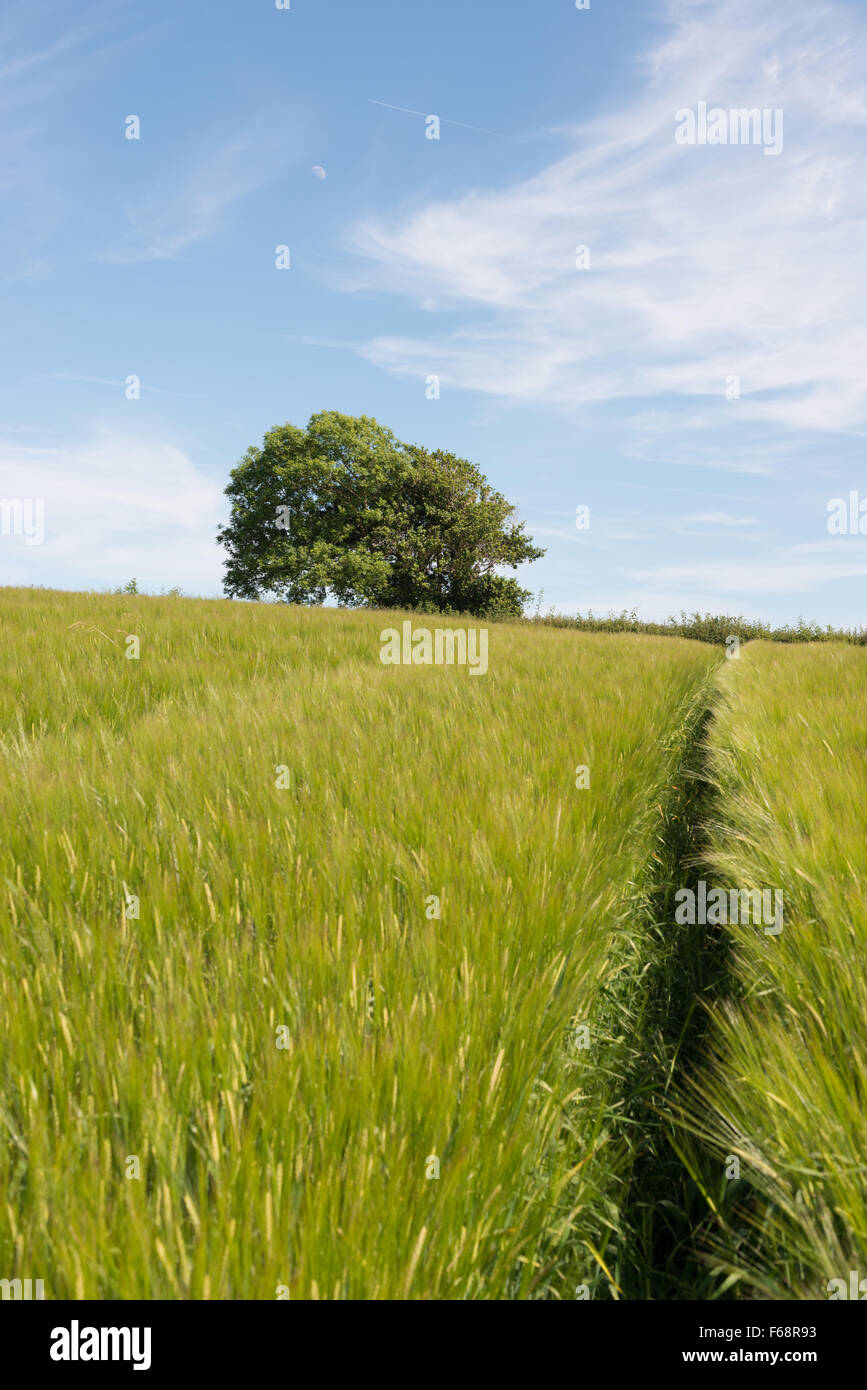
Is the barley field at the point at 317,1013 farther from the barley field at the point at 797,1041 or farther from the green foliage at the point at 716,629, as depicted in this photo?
the green foliage at the point at 716,629

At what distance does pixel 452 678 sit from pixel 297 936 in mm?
3585

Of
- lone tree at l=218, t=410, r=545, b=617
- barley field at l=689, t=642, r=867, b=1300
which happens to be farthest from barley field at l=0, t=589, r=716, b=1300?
lone tree at l=218, t=410, r=545, b=617

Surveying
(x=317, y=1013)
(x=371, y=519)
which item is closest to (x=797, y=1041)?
Result: (x=317, y=1013)

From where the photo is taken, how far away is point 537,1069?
4.10 feet

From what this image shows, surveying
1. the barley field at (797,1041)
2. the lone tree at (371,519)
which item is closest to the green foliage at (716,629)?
the lone tree at (371,519)

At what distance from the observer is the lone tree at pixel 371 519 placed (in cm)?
2877

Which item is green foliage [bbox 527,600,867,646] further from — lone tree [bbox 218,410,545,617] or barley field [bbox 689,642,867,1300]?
barley field [bbox 689,642,867,1300]

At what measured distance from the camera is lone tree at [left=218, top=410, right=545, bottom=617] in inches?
1133

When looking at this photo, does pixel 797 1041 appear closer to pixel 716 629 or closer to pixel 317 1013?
pixel 317 1013

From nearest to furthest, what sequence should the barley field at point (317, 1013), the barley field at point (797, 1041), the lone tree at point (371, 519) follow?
the barley field at point (317, 1013) → the barley field at point (797, 1041) → the lone tree at point (371, 519)

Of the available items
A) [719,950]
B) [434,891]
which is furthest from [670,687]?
[434,891]

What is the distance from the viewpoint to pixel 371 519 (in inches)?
1146

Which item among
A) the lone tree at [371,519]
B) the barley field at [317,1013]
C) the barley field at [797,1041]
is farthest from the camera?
the lone tree at [371,519]

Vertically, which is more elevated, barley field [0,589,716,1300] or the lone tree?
the lone tree
